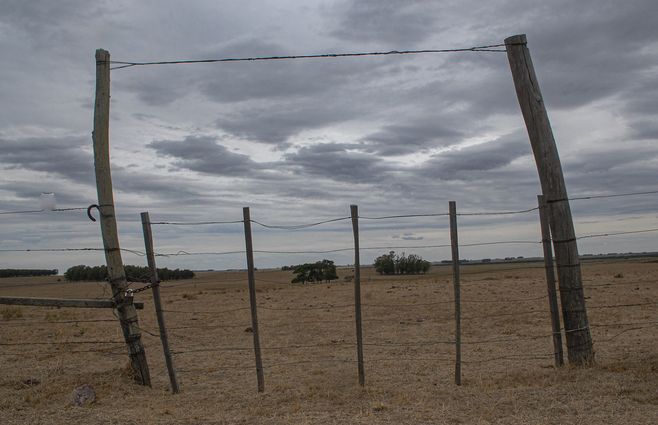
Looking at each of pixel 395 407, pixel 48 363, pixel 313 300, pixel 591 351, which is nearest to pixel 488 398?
pixel 395 407

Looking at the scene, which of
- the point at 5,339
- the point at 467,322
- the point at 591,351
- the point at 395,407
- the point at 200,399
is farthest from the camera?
the point at 467,322

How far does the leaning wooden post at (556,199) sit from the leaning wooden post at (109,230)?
20.2ft

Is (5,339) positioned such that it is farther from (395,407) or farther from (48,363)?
(395,407)

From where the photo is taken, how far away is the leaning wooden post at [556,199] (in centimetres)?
815

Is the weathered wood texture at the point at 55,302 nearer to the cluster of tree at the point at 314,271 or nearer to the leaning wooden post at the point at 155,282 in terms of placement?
the leaning wooden post at the point at 155,282

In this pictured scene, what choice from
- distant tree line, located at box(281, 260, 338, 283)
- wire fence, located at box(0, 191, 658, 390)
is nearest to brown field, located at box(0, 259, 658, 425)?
wire fence, located at box(0, 191, 658, 390)

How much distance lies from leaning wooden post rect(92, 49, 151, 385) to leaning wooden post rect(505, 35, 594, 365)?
20.2 ft

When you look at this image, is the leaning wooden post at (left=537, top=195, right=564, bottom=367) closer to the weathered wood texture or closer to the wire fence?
the wire fence

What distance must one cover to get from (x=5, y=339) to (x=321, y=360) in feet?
27.2

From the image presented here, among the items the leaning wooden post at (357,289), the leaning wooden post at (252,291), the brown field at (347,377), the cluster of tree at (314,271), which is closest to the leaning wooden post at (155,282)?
the brown field at (347,377)

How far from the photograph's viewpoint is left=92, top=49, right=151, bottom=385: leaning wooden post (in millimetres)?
8242

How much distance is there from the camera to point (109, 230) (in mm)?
8242

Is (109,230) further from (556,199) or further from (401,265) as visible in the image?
(401,265)

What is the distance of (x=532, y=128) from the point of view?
8344mm
